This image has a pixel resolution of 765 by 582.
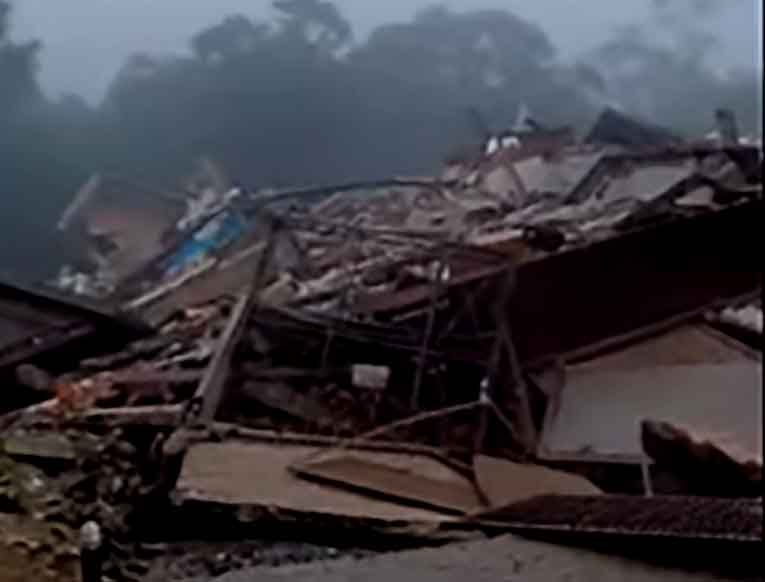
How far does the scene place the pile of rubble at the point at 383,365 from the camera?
3.89 ft

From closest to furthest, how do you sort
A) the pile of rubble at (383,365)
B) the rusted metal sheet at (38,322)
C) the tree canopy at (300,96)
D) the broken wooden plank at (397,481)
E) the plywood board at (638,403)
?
the tree canopy at (300,96)
the rusted metal sheet at (38,322)
the pile of rubble at (383,365)
the broken wooden plank at (397,481)
the plywood board at (638,403)

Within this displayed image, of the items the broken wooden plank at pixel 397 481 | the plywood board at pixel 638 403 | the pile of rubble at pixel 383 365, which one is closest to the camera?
the pile of rubble at pixel 383 365

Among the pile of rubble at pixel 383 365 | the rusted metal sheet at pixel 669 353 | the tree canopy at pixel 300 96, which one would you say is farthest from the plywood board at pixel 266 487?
the rusted metal sheet at pixel 669 353

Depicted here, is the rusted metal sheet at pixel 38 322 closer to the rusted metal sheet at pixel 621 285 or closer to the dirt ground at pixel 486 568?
the dirt ground at pixel 486 568

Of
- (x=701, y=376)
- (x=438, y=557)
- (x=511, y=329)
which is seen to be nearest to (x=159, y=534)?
(x=438, y=557)

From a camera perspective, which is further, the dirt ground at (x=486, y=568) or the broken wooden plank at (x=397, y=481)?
the broken wooden plank at (x=397, y=481)

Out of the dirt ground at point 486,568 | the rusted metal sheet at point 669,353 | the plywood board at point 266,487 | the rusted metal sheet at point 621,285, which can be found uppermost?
the rusted metal sheet at point 621,285

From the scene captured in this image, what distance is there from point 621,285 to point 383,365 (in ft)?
1.05

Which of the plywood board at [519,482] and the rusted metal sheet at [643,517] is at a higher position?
the plywood board at [519,482]

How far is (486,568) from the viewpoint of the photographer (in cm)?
100

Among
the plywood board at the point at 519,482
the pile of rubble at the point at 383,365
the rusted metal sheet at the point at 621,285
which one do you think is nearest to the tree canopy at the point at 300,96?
the pile of rubble at the point at 383,365

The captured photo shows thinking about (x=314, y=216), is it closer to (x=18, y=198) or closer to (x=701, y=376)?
(x=701, y=376)

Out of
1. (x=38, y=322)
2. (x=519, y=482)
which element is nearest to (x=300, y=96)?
(x=38, y=322)

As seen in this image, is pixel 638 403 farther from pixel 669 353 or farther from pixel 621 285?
pixel 621 285
